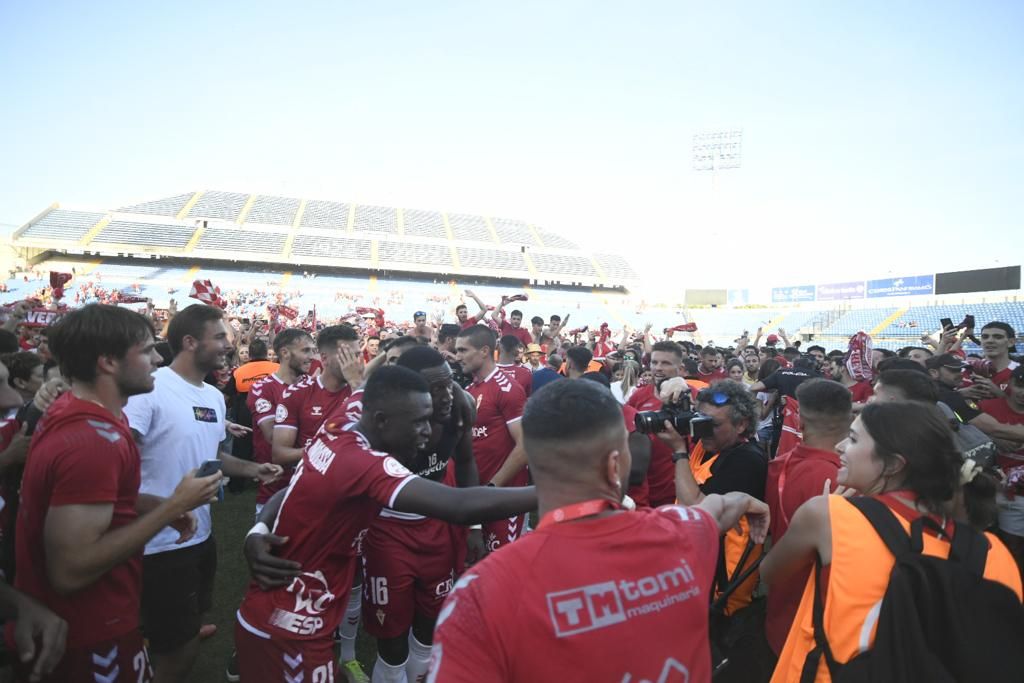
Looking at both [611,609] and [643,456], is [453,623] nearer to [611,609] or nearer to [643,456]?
[611,609]

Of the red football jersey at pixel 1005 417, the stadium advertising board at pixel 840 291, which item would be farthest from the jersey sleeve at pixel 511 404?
the stadium advertising board at pixel 840 291

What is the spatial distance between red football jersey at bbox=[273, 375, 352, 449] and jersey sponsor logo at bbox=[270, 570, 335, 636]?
8.13ft

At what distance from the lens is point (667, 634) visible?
1436mm

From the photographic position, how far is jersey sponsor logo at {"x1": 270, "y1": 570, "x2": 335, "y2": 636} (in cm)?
247

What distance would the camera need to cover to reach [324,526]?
8.08 feet

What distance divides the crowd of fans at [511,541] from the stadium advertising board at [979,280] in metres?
43.3

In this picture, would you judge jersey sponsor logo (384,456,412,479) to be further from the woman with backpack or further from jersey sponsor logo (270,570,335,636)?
the woman with backpack

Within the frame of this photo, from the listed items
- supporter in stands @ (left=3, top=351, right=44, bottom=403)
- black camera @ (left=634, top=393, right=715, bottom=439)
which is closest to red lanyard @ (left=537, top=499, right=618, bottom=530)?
black camera @ (left=634, top=393, right=715, bottom=439)

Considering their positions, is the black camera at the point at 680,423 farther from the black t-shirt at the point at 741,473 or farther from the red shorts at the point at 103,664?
the red shorts at the point at 103,664

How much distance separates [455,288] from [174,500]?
44801 mm

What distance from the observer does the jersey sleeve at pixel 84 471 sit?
6.97ft

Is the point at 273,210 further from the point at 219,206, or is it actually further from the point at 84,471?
the point at 84,471

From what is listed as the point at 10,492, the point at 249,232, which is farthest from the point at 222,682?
the point at 249,232

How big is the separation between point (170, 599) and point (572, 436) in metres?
3.05
